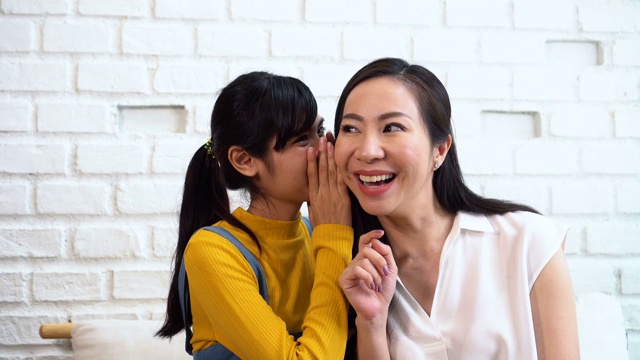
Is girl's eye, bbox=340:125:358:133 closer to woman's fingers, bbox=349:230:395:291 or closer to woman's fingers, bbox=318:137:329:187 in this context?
woman's fingers, bbox=318:137:329:187

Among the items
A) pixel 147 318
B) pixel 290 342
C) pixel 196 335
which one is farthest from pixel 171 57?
pixel 290 342

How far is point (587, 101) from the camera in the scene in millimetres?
1968

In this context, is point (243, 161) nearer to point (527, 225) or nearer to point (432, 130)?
point (432, 130)

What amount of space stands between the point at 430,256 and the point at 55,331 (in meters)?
0.96

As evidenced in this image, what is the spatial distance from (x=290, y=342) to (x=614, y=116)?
4.11 ft

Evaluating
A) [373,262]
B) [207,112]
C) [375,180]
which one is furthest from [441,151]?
[207,112]

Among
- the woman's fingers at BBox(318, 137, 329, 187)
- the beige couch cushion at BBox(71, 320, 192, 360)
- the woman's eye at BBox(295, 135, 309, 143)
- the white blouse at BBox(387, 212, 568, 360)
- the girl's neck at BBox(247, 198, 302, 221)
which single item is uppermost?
the woman's eye at BBox(295, 135, 309, 143)

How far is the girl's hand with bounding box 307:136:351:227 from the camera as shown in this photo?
1364 millimetres

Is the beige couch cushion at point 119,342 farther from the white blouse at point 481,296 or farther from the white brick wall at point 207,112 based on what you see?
the white blouse at point 481,296

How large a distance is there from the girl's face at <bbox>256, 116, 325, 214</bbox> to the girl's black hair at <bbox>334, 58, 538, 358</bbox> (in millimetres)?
71

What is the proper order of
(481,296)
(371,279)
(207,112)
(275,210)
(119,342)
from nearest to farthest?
1. (371,279)
2. (481,296)
3. (275,210)
4. (119,342)
5. (207,112)

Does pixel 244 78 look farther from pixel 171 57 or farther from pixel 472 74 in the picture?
pixel 472 74

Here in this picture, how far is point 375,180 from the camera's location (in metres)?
1.28

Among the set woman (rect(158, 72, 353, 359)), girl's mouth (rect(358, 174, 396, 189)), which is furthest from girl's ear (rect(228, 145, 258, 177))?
girl's mouth (rect(358, 174, 396, 189))
